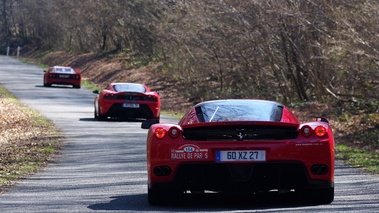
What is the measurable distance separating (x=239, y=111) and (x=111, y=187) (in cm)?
260

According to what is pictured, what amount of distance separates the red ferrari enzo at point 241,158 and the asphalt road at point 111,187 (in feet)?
0.74

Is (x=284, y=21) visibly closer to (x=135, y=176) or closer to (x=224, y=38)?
(x=224, y=38)

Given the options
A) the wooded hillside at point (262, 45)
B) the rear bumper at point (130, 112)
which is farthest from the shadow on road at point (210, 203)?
the rear bumper at point (130, 112)

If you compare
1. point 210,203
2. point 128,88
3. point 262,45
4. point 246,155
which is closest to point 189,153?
point 246,155

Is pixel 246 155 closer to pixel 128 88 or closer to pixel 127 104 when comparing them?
pixel 127 104

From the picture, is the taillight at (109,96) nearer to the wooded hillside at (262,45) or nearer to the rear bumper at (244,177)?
the wooded hillside at (262,45)

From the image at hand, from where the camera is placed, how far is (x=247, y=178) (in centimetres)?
962

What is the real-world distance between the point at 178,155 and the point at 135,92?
57.9 feet

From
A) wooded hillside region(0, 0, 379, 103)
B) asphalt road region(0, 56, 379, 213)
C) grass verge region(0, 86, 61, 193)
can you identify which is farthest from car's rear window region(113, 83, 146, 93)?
wooded hillside region(0, 0, 379, 103)

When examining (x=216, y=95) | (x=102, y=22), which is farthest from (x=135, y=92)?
(x=102, y=22)

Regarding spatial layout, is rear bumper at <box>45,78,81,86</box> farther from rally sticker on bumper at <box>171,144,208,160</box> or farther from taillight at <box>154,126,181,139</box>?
rally sticker on bumper at <box>171,144,208,160</box>

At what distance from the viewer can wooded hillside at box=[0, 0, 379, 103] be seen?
24328mm

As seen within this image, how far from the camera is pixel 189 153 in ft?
31.7

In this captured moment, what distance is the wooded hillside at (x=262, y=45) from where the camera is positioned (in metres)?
24.3
